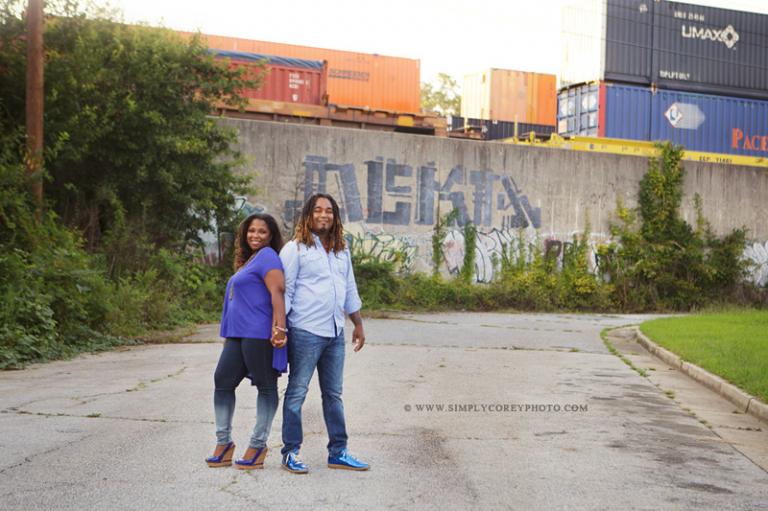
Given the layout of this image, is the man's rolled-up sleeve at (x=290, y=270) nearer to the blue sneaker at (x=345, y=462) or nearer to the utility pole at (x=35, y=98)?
the blue sneaker at (x=345, y=462)

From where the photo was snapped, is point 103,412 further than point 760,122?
No

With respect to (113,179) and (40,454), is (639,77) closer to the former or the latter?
(113,179)

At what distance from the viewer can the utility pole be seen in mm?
14156

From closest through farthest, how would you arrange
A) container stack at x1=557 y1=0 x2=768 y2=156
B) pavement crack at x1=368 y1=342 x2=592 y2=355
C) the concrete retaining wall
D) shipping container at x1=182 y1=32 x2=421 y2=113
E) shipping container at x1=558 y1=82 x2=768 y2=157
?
pavement crack at x1=368 y1=342 x2=592 y2=355
the concrete retaining wall
shipping container at x1=558 y1=82 x2=768 y2=157
shipping container at x1=182 y1=32 x2=421 y2=113
container stack at x1=557 y1=0 x2=768 y2=156

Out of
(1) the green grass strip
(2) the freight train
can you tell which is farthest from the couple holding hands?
(2) the freight train

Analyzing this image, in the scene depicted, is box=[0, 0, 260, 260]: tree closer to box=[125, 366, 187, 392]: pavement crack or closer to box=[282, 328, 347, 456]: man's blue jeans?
box=[125, 366, 187, 392]: pavement crack

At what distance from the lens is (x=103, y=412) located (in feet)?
25.2

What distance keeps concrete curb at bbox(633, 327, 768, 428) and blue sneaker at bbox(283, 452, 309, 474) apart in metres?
4.98

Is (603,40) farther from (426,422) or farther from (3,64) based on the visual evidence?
(426,422)

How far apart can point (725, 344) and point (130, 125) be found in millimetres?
12209

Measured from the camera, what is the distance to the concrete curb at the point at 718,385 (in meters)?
8.70

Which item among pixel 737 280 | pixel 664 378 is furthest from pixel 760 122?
pixel 664 378

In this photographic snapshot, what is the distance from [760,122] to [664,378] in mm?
26728

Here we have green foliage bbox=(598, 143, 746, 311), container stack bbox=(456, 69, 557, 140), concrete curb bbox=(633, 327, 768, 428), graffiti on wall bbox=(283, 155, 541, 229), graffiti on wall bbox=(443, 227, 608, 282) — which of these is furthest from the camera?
container stack bbox=(456, 69, 557, 140)
